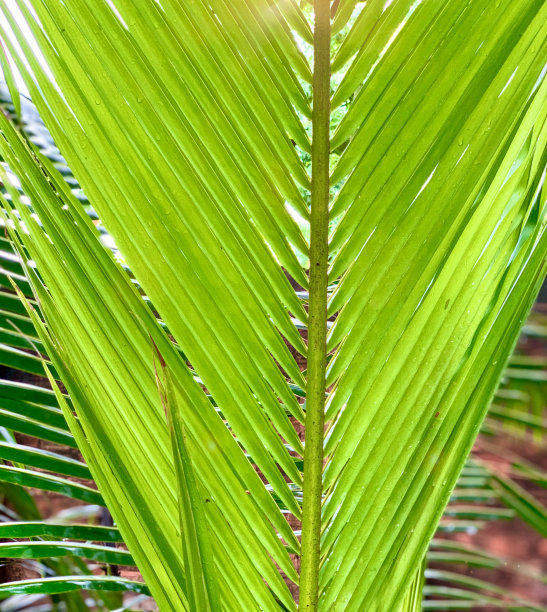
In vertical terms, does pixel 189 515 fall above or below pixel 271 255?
below

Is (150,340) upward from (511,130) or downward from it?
downward

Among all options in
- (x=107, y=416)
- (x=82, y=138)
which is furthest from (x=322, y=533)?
(x=82, y=138)

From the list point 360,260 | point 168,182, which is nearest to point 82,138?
point 168,182

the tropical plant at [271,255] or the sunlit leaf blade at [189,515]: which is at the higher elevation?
the tropical plant at [271,255]

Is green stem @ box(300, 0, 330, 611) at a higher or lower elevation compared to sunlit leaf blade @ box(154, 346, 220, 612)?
higher

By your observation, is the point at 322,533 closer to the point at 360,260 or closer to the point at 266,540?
the point at 266,540


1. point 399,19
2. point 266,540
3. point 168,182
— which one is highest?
point 399,19
